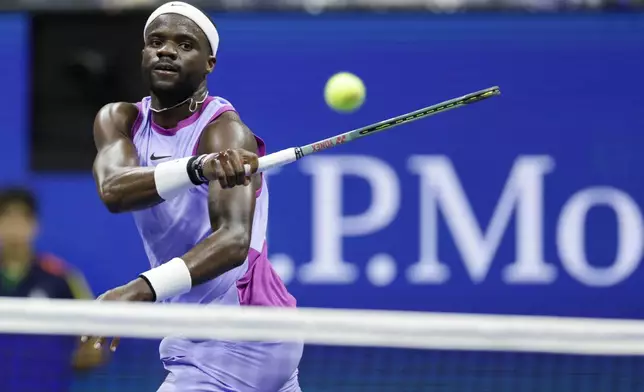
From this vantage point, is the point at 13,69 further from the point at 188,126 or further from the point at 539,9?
the point at 188,126

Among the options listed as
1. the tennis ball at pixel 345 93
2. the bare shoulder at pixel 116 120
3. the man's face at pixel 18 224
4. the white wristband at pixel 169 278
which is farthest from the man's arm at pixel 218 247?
the man's face at pixel 18 224

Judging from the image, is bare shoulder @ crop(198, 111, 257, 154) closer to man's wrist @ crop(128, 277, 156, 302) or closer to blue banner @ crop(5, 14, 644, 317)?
man's wrist @ crop(128, 277, 156, 302)

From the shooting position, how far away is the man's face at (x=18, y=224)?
9.16 meters

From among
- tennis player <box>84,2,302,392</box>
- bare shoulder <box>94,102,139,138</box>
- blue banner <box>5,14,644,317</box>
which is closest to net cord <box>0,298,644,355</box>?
tennis player <box>84,2,302,392</box>

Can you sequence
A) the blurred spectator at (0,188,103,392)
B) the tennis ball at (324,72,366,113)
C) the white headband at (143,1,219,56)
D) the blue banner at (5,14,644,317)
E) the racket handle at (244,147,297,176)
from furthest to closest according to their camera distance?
the blue banner at (5,14,644,317) < the blurred spectator at (0,188,103,392) < the tennis ball at (324,72,366,113) < the white headband at (143,1,219,56) < the racket handle at (244,147,297,176)

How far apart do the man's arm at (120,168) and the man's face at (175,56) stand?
260 millimetres

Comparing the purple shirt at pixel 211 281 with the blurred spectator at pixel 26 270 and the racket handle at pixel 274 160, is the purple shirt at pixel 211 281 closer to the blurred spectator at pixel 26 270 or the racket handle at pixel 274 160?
the racket handle at pixel 274 160

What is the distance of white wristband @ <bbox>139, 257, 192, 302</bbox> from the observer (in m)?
5.54

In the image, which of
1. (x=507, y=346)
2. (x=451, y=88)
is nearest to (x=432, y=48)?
(x=451, y=88)

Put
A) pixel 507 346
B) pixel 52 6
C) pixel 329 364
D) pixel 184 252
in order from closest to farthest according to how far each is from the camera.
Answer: pixel 507 346 → pixel 184 252 → pixel 329 364 → pixel 52 6

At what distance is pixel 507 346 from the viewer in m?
5.45

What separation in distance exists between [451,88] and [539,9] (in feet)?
2.79

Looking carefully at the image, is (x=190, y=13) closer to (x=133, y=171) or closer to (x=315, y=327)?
(x=133, y=171)

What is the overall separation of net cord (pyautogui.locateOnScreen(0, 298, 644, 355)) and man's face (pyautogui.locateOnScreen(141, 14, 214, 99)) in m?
1.04
